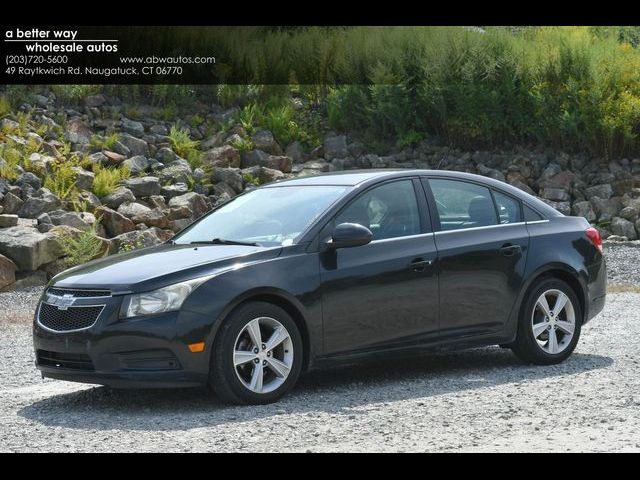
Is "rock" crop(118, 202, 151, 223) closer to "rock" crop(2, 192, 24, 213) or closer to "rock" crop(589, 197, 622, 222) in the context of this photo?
"rock" crop(2, 192, 24, 213)

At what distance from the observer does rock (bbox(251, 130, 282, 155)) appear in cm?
2184

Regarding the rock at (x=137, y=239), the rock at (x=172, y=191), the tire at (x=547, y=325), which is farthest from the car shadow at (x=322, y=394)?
the rock at (x=172, y=191)

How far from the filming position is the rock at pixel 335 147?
2231 centimetres

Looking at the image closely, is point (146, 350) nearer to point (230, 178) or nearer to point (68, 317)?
point (68, 317)

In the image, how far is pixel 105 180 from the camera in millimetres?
19078

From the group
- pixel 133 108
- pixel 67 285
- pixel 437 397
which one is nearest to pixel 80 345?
pixel 67 285

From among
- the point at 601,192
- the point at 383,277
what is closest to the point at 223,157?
the point at 601,192

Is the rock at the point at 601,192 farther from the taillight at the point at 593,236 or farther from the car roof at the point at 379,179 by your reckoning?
the car roof at the point at 379,179

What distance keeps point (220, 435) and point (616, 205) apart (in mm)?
15582

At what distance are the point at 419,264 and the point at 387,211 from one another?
514 mm

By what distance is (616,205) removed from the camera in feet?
69.5

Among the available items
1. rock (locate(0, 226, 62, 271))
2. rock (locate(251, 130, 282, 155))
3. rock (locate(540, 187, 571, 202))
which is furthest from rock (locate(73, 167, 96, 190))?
rock (locate(540, 187, 571, 202))

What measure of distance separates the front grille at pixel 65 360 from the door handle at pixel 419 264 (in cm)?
259

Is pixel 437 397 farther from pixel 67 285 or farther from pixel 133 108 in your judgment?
pixel 133 108
